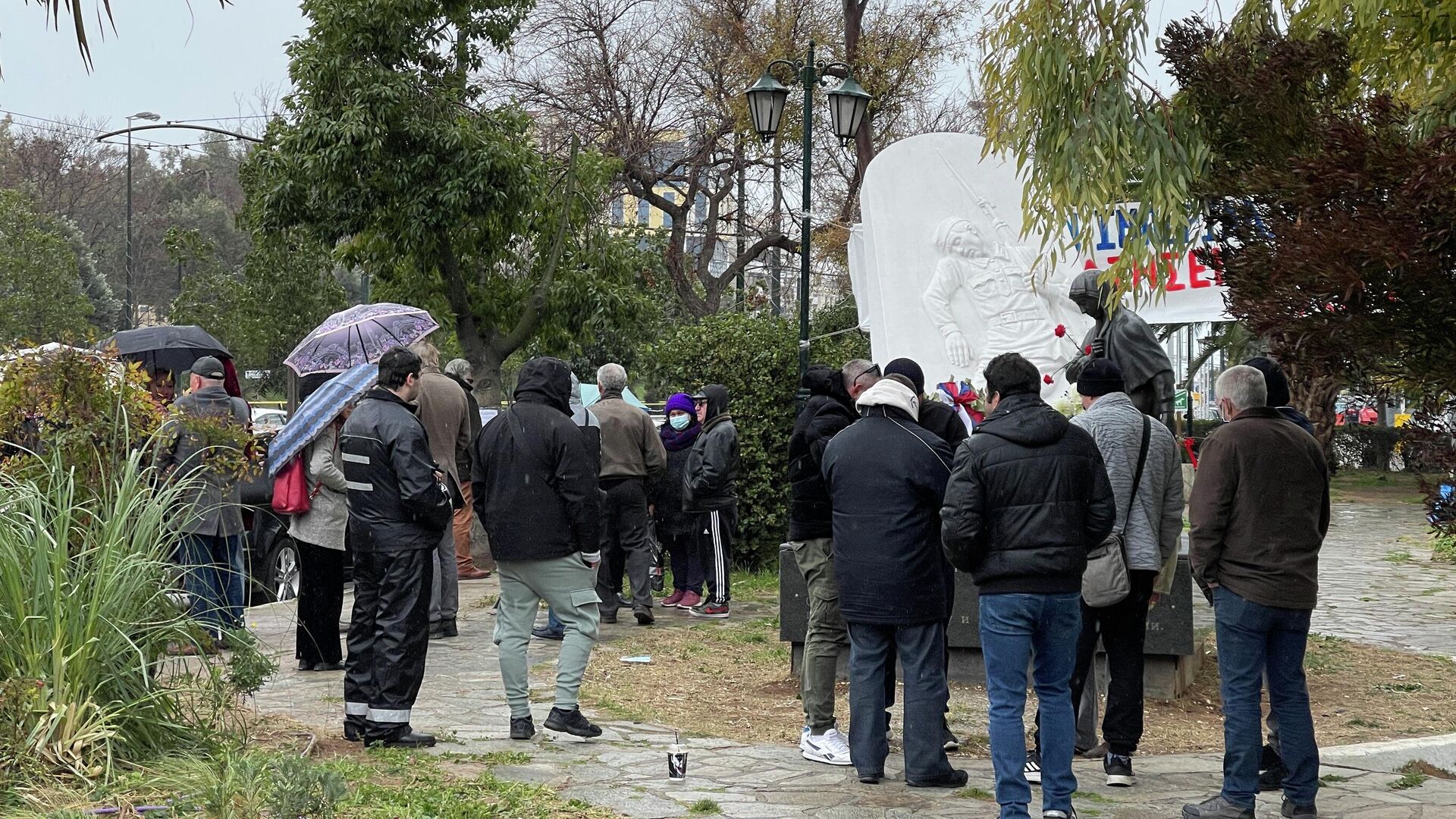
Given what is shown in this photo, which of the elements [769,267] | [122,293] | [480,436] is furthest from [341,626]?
[122,293]

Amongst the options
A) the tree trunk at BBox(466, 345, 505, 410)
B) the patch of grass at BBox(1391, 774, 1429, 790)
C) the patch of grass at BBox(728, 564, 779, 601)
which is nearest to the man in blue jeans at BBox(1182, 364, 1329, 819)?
the patch of grass at BBox(1391, 774, 1429, 790)

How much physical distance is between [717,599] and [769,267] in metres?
23.9

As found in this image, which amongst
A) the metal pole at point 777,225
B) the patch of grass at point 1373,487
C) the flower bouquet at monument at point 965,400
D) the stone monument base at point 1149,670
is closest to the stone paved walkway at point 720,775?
the stone monument base at point 1149,670

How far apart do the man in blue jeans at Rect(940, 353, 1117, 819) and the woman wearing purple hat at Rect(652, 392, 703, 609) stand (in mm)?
6249

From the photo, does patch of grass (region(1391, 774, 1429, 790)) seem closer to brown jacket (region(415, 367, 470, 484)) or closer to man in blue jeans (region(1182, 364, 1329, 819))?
man in blue jeans (region(1182, 364, 1329, 819))

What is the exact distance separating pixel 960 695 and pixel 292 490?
→ 410 cm

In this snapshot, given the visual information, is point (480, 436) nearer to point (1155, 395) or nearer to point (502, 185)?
point (1155, 395)

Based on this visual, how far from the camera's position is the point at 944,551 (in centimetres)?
561

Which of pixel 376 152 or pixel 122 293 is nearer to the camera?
pixel 376 152

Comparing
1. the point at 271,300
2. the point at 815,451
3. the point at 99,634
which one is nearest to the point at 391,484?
the point at 99,634

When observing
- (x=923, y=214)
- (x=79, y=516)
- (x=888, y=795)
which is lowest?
(x=888, y=795)

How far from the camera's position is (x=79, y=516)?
6.29 meters

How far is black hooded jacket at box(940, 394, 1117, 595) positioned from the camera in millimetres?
5406

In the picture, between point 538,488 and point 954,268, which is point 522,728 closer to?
point 538,488
